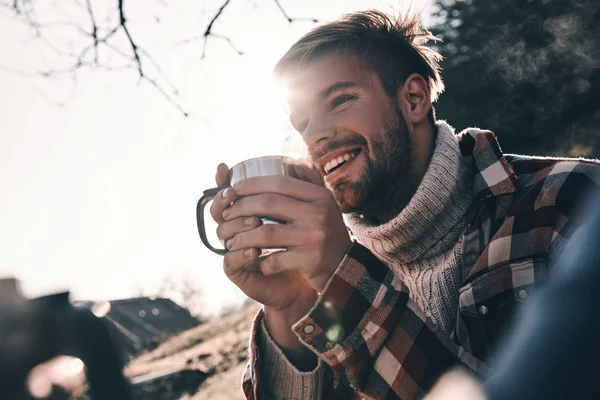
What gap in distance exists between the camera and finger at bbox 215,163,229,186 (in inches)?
60.4

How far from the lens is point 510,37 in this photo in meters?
7.92

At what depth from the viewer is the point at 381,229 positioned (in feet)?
6.73

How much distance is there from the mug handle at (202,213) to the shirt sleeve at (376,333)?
421mm

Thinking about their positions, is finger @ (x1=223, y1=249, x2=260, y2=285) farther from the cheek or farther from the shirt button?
the cheek

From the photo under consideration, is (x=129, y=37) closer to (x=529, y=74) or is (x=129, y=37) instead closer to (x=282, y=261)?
(x=282, y=261)

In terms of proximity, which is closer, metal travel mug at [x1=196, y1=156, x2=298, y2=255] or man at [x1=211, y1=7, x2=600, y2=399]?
man at [x1=211, y1=7, x2=600, y2=399]

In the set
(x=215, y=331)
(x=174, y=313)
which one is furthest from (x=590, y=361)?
(x=174, y=313)

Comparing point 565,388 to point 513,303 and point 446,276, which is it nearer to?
point 513,303

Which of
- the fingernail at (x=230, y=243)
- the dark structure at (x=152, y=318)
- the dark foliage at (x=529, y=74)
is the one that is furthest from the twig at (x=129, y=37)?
the dark structure at (x=152, y=318)

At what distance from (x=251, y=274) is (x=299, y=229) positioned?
449 millimetres

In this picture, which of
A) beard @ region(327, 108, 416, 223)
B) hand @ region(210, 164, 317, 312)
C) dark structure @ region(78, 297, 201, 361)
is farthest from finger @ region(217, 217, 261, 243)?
dark structure @ region(78, 297, 201, 361)

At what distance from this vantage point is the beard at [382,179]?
→ 2043 mm

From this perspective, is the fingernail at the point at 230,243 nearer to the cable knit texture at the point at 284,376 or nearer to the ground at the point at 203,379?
the cable knit texture at the point at 284,376

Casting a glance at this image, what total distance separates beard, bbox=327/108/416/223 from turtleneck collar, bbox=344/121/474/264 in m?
0.12
